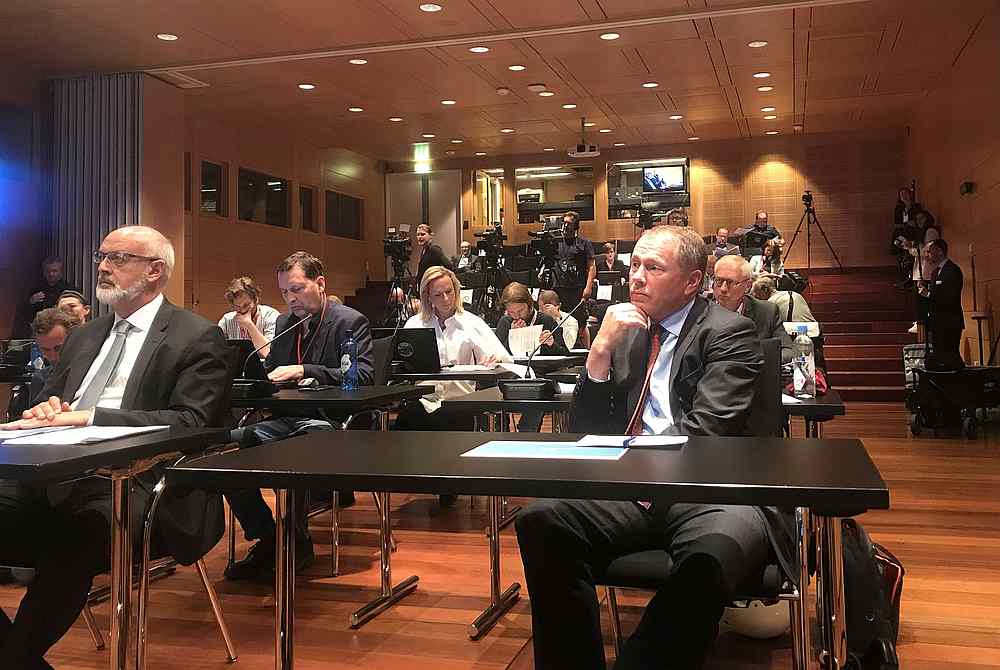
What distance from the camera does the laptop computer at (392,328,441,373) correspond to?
4.27 m

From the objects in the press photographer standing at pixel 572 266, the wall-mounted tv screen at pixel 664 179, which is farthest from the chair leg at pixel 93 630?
the wall-mounted tv screen at pixel 664 179

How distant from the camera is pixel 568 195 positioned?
1628cm

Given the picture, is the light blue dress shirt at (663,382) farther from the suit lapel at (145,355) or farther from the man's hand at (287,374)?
the man's hand at (287,374)

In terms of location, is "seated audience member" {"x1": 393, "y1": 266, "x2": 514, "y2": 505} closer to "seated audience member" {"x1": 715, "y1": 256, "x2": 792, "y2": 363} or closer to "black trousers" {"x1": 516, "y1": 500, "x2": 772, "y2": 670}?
"seated audience member" {"x1": 715, "y1": 256, "x2": 792, "y2": 363}

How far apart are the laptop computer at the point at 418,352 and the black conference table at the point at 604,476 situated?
7.51 ft

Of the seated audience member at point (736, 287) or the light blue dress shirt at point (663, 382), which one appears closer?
the light blue dress shirt at point (663, 382)

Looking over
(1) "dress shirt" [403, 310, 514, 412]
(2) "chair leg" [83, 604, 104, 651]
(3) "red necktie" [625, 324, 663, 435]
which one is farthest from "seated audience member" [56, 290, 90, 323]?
Result: (3) "red necktie" [625, 324, 663, 435]

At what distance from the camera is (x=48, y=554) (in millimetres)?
2041

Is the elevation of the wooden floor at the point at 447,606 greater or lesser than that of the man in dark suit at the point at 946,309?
lesser

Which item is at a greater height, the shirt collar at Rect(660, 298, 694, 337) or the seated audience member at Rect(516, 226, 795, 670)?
the shirt collar at Rect(660, 298, 694, 337)

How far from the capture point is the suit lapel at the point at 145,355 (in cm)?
243

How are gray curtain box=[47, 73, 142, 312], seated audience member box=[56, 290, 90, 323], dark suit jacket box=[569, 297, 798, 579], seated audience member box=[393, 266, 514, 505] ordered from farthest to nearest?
1. gray curtain box=[47, 73, 142, 312]
2. seated audience member box=[393, 266, 514, 505]
3. seated audience member box=[56, 290, 90, 323]
4. dark suit jacket box=[569, 297, 798, 579]

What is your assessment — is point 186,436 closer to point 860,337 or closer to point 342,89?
point 342,89

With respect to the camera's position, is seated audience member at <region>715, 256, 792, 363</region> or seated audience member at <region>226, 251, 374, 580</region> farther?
seated audience member at <region>715, 256, 792, 363</region>
